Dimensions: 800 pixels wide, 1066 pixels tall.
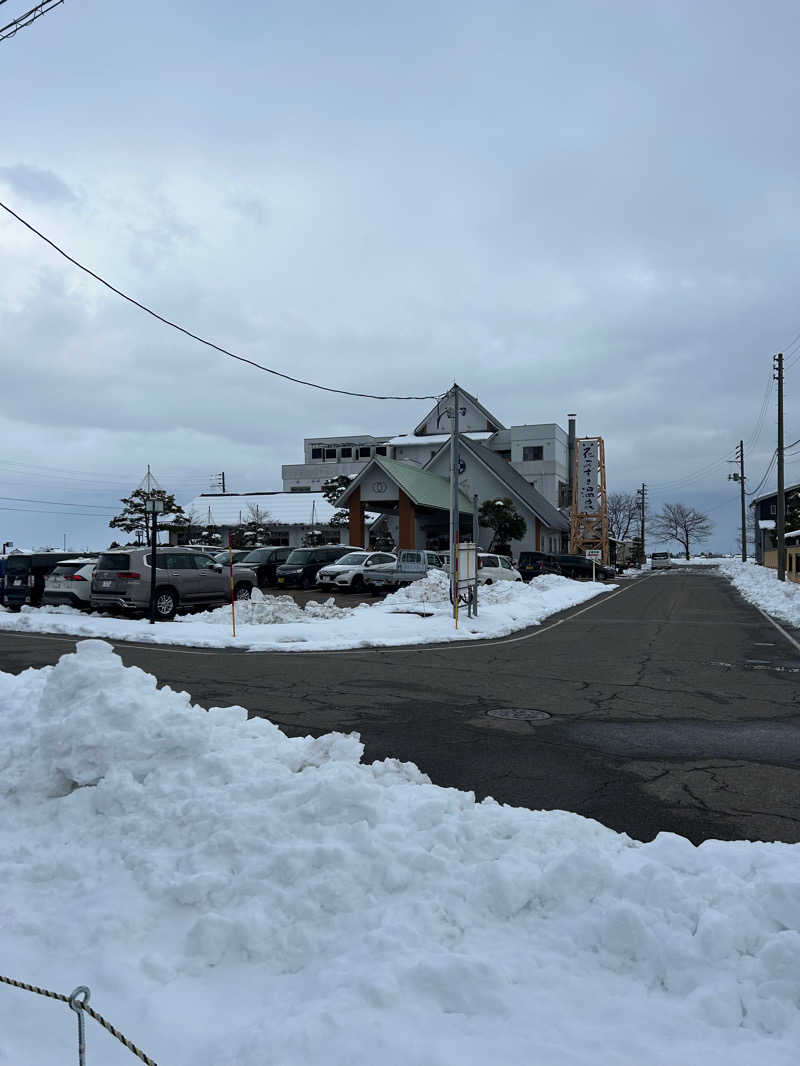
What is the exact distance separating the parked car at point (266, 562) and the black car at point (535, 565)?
1506cm

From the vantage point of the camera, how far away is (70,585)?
19.8m

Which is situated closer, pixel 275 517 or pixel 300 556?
pixel 300 556

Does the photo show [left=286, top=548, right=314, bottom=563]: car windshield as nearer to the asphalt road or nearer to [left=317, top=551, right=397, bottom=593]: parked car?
[left=317, top=551, right=397, bottom=593]: parked car

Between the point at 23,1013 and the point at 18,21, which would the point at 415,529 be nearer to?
the point at 18,21

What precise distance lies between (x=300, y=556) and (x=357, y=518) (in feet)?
48.5

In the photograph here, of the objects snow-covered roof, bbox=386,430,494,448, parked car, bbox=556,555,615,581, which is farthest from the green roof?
snow-covered roof, bbox=386,430,494,448

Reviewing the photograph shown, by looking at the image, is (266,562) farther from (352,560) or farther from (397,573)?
(397,573)

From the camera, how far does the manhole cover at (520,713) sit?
8.59 metres

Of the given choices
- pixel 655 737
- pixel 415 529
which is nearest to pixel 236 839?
pixel 655 737

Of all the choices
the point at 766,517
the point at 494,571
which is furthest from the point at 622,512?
the point at 494,571

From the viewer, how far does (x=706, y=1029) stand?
9.64 ft

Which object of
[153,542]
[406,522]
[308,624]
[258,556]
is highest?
[406,522]

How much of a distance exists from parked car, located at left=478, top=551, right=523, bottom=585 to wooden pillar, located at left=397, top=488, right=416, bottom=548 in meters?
9.68

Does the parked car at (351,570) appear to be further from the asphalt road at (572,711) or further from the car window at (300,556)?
the asphalt road at (572,711)
